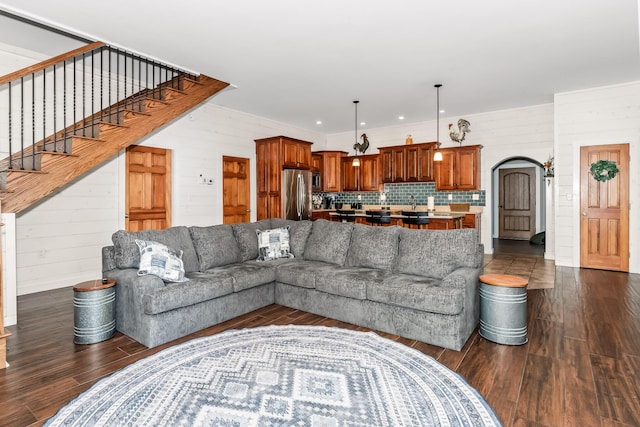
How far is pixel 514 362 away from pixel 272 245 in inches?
114

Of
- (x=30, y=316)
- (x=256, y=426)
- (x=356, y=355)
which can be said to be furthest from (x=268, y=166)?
(x=256, y=426)

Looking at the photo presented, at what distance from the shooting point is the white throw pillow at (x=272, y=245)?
4.48 m

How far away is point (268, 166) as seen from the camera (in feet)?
25.0

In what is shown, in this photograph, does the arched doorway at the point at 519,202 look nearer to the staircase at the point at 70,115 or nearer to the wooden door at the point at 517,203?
the wooden door at the point at 517,203

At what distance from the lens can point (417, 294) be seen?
10.1 feet

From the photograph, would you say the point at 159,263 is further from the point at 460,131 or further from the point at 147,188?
the point at 460,131

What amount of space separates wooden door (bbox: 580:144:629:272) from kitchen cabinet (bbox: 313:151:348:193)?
516cm

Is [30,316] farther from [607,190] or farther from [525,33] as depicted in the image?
[607,190]

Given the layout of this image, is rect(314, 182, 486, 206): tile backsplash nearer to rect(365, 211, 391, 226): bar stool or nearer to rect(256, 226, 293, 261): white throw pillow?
rect(365, 211, 391, 226): bar stool

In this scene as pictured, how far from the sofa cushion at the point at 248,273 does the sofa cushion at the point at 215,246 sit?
8 cm

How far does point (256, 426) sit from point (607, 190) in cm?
668

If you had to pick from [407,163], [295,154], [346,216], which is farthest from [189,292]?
[407,163]

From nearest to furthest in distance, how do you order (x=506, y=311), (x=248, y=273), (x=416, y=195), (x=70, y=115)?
(x=506, y=311) → (x=248, y=273) → (x=70, y=115) → (x=416, y=195)

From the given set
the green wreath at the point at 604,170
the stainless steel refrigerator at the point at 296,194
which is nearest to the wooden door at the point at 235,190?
Result: the stainless steel refrigerator at the point at 296,194
